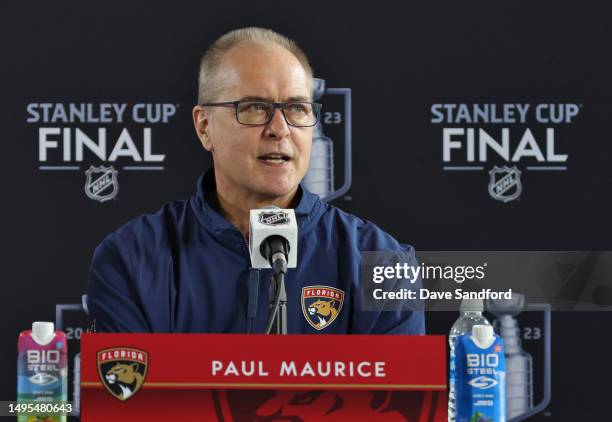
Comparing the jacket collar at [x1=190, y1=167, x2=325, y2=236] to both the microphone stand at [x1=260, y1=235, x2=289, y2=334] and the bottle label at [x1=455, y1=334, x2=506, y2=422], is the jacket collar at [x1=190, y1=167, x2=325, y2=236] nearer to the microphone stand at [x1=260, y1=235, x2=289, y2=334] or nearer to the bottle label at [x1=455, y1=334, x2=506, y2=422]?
the microphone stand at [x1=260, y1=235, x2=289, y2=334]

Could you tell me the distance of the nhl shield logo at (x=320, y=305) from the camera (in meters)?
1.93

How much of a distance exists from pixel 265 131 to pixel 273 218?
0.54 meters

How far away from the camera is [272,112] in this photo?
2.01 metres

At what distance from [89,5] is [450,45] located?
1.01 m

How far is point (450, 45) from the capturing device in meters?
2.82

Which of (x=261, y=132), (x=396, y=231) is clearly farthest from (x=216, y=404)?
(x=396, y=231)

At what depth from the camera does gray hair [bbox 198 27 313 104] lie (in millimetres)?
2061

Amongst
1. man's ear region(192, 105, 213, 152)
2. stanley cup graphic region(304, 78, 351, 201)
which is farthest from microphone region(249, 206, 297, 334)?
stanley cup graphic region(304, 78, 351, 201)

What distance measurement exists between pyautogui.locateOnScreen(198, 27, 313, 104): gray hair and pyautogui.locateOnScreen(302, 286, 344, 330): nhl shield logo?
44 cm

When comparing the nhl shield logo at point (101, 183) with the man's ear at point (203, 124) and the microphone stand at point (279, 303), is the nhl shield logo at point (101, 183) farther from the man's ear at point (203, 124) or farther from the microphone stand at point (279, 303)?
the microphone stand at point (279, 303)

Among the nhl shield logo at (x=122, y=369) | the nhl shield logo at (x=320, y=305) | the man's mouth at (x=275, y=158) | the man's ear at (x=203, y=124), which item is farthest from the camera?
the man's ear at (x=203, y=124)

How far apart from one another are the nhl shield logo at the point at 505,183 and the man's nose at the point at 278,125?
0.97 metres

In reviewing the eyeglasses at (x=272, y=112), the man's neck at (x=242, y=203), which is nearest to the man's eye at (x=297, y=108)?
the eyeglasses at (x=272, y=112)

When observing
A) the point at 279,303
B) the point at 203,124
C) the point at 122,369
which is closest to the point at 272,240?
the point at 279,303
